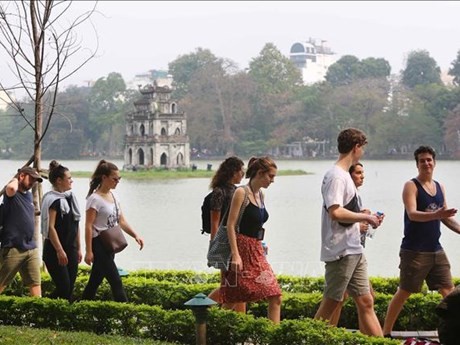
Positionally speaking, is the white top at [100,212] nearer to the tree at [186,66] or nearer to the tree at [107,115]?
the tree at [107,115]

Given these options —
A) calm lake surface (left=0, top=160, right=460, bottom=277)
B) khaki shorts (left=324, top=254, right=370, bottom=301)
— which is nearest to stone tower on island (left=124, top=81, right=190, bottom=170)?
calm lake surface (left=0, top=160, right=460, bottom=277)

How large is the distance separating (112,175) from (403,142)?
2702 inches

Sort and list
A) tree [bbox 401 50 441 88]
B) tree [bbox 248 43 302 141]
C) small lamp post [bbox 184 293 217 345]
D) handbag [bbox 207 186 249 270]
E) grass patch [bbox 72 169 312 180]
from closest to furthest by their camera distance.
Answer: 1. small lamp post [bbox 184 293 217 345]
2. handbag [bbox 207 186 249 270]
3. grass patch [bbox 72 169 312 180]
4. tree [bbox 248 43 302 141]
5. tree [bbox 401 50 441 88]

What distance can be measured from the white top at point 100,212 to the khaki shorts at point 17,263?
775mm

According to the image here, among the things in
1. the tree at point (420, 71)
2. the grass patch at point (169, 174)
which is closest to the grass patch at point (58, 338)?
the grass patch at point (169, 174)

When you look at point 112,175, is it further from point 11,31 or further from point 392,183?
point 392,183

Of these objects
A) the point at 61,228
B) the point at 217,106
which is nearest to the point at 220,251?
the point at 61,228

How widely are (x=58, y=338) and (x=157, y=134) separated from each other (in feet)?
195

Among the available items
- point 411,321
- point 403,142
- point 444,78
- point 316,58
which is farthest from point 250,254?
point 316,58

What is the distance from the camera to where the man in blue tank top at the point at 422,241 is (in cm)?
670

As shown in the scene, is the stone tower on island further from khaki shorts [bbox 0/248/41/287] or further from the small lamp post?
the small lamp post

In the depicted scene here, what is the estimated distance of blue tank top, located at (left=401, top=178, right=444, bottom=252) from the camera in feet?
22.0

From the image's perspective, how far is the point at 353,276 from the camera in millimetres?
6305

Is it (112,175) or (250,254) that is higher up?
(112,175)
